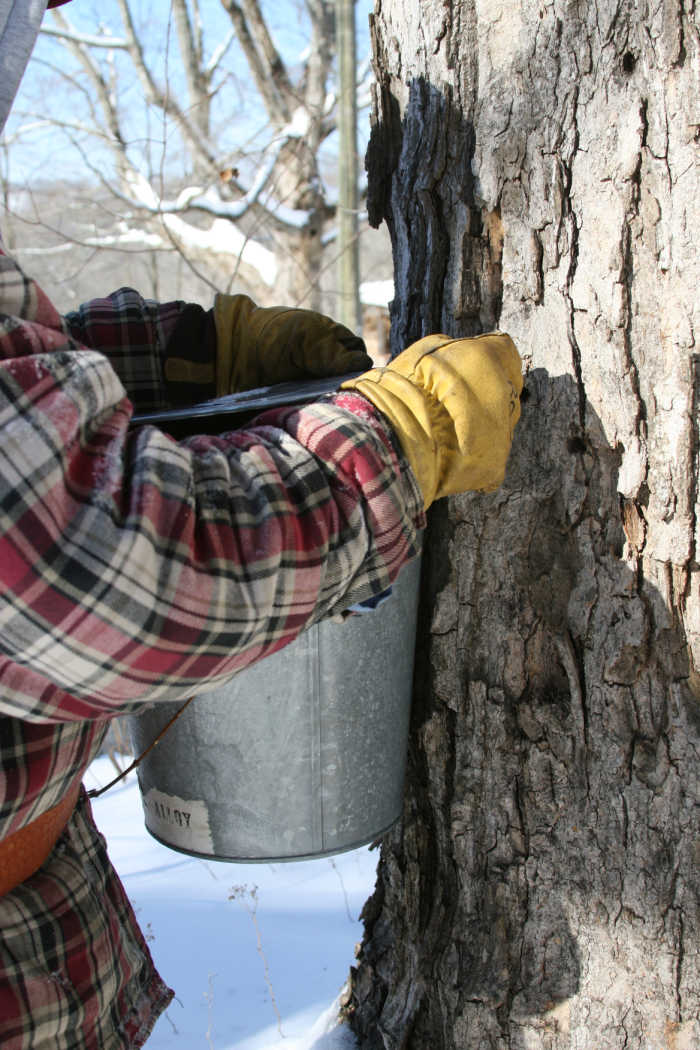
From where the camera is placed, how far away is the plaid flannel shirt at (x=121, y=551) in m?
0.74

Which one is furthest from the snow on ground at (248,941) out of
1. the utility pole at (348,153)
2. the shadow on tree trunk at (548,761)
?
the utility pole at (348,153)

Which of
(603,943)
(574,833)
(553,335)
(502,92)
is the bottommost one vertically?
(603,943)

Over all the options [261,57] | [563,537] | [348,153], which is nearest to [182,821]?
[563,537]

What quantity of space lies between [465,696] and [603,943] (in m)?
0.43

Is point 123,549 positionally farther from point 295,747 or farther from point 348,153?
point 348,153

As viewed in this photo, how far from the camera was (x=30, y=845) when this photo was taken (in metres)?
1.07

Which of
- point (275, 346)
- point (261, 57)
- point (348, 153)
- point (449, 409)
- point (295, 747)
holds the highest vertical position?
point (261, 57)

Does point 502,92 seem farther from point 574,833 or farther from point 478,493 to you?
point 574,833

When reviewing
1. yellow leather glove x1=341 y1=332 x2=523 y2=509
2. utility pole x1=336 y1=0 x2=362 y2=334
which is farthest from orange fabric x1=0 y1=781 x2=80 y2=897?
utility pole x1=336 y1=0 x2=362 y2=334

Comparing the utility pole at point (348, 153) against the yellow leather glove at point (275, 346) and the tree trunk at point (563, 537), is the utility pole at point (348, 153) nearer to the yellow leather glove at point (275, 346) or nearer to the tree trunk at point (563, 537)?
the yellow leather glove at point (275, 346)

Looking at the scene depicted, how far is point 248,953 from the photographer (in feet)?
7.45

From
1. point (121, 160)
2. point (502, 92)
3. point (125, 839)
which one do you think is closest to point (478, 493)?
point (502, 92)

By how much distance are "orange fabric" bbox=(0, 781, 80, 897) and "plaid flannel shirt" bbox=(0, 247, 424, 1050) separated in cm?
3

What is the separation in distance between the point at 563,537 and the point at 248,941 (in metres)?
1.59
